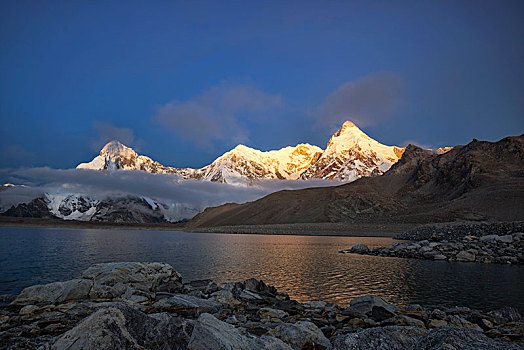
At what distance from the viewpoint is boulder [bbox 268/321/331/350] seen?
8156mm

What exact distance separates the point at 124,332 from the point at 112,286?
13781 millimetres

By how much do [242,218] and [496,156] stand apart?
124 metres

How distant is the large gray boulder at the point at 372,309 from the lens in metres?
12.4

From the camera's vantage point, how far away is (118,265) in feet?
65.0

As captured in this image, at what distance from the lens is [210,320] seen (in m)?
6.03

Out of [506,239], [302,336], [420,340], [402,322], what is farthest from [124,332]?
[506,239]

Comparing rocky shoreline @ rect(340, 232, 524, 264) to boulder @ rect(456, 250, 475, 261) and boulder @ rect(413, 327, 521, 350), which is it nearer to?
boulder @ rect(456, 250, 475, 261)

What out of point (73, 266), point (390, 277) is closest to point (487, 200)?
point (390, 277)

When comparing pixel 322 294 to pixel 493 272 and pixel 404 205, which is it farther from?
pixel 404 205

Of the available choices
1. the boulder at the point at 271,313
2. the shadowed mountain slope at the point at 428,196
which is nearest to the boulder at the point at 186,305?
the boulder at the point at 271,313

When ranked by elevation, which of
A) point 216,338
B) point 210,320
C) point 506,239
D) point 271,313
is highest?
point 210,320

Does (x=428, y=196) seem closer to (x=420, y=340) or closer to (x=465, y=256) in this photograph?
(x=465, y=256)

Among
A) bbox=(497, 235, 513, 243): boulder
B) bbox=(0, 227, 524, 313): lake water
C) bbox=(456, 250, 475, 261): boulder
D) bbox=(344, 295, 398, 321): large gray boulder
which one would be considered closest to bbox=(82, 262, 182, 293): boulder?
bbox=(0, 227, 524, 313): lake water

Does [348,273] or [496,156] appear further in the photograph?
[496,156]
